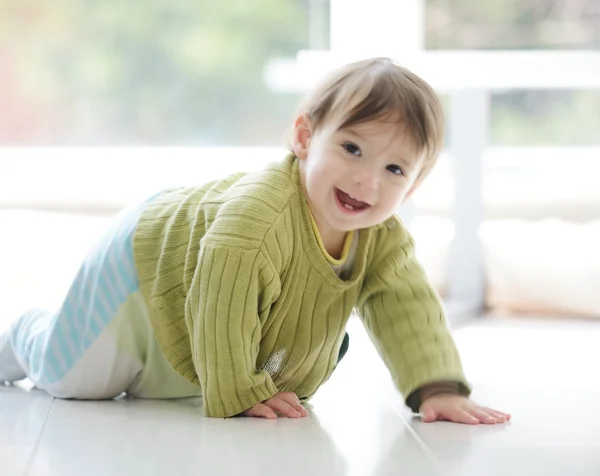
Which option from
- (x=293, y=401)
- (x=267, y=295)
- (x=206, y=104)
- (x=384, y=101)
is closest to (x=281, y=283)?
(x=267, y=295)

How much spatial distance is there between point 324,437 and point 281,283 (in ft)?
0.69

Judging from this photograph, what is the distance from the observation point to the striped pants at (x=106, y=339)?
1401mm

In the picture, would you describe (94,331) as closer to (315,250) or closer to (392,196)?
(315,250)

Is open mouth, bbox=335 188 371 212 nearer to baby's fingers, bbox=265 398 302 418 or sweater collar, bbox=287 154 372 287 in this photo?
sweater collar, bbox=287 154 372 287

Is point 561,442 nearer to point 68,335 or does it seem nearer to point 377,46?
point 68,335

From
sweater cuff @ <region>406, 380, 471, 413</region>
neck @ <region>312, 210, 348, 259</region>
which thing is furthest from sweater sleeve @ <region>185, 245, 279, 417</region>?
sweater cuff @ <region>406, 380, 471, 413</region>

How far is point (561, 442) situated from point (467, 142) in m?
1.34

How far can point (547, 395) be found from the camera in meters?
1.54

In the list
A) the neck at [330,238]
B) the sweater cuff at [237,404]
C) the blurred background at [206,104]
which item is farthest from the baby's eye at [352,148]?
the blurred background at [206,104]

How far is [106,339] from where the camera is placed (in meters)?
1.41

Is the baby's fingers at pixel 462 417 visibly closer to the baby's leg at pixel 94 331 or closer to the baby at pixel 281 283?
the baby at pixel 281 283

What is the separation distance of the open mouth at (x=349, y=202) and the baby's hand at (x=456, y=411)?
269 mm

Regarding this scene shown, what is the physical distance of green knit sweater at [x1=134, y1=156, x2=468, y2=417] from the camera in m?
1.27

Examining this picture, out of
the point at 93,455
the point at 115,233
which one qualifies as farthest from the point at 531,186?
the point at 93,455
